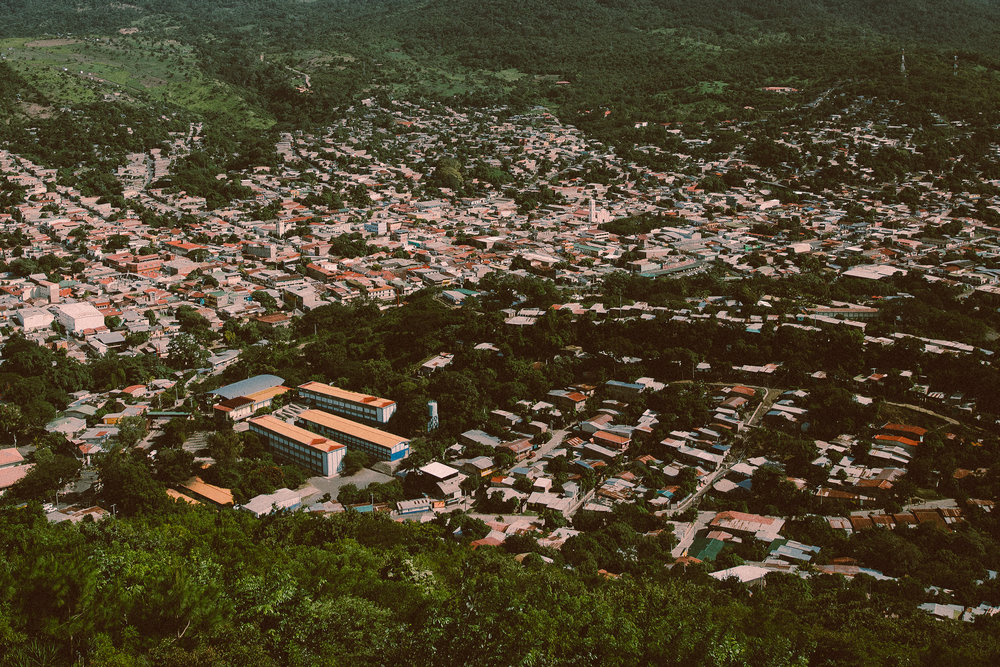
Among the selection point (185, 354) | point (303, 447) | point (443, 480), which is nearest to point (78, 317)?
point (185, 354)

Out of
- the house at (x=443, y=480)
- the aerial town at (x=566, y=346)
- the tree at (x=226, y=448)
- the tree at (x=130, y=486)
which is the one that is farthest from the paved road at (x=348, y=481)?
the tree at (x=130, y=486)

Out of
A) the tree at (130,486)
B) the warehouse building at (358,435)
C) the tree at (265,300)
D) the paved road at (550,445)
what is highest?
the tree at (130,486)

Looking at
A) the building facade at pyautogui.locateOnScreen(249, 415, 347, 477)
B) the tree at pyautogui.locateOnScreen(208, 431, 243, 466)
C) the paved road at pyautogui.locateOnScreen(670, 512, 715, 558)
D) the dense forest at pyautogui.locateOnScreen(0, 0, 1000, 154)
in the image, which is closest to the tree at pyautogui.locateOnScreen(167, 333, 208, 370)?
the building facade at pyautogui.locateOnScreen(249, 415, 347, 477)

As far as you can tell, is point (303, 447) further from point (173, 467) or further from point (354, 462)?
point (173, 467)

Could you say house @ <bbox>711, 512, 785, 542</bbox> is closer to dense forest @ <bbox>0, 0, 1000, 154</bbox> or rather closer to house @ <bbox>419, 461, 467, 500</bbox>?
house @ <bbox>419, 461, 467, 500</bbox>

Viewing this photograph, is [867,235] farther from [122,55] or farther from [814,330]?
[122,55]

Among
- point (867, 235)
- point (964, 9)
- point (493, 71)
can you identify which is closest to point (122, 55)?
point (493, 71)

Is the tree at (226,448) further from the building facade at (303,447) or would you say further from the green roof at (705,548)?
the green roof at (705,548)
